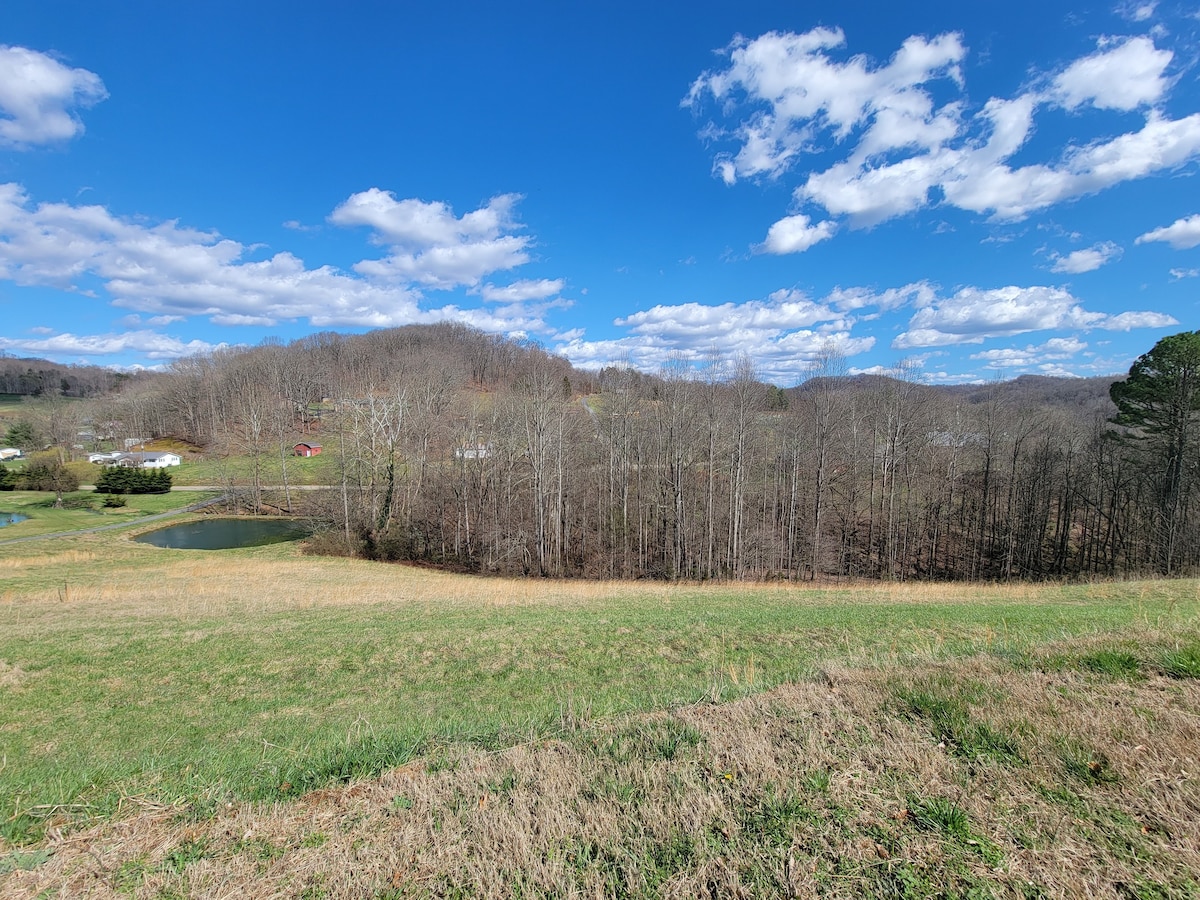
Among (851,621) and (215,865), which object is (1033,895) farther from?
(851,621)

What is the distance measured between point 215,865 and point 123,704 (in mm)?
7914

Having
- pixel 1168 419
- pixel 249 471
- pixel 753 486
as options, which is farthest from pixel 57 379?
pixel 1168 419

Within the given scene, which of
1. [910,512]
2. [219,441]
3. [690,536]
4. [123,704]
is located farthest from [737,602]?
[219,441]

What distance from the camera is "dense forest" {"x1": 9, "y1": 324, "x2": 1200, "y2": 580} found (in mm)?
33031

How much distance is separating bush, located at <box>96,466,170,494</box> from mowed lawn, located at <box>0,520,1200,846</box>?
46.7 metres

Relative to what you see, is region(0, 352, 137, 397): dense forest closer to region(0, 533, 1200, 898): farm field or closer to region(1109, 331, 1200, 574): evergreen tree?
region(0, 533, 1200, 898): farm field

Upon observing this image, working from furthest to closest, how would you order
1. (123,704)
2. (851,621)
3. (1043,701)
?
A: (851,621) → (123,704) → (1043,701)

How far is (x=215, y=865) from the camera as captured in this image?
287 cm

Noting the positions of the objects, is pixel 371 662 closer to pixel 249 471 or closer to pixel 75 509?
pixel 249 471

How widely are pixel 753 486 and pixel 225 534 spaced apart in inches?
1703

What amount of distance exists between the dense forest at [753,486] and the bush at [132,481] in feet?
107

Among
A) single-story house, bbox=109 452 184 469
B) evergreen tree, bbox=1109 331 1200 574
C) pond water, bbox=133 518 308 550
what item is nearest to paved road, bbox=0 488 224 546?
pond water, bbox=133 518 308 550

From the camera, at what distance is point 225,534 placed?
1645 inches

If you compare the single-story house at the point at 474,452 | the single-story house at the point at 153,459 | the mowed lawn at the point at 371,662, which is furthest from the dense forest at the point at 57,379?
the mowed lawn at the point at 371,662
